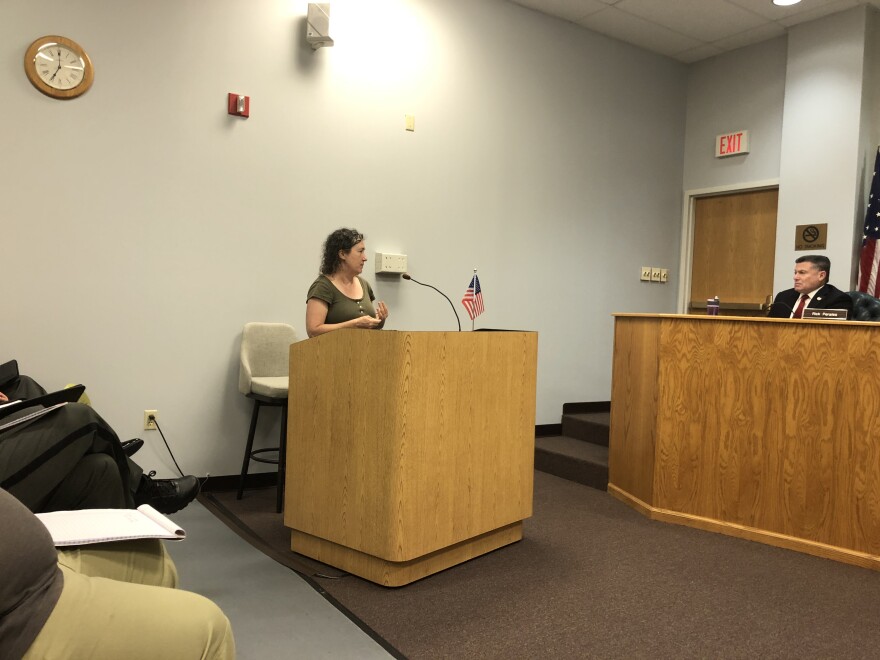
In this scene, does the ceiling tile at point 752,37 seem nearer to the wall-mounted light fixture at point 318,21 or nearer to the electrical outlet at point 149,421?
the wall-mounted light fixture at point 318,21

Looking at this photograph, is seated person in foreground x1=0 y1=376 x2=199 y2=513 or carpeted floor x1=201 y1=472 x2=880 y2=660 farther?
carpeted floor x1=201 y1=472 x2=880 y2=660

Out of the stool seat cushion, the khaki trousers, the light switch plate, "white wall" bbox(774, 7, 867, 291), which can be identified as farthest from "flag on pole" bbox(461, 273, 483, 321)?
"white wall" bbox(774, 7, 867, 291)

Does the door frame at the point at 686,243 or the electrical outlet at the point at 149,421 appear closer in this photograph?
the electrical outlet at the point at 149,421

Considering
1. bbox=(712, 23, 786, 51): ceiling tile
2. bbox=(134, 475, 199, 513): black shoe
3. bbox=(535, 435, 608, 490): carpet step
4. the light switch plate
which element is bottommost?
bbox=(535, 435, 608, 490): carpet step

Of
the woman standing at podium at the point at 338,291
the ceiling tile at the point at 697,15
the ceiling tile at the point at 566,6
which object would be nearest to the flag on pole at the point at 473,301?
the woman standing at podium at the point at 338,291

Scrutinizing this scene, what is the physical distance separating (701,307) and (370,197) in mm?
3284

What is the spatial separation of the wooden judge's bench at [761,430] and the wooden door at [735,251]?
7.60ft

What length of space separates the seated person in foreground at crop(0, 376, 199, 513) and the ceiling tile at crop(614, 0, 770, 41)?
453 centimetres

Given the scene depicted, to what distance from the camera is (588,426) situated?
4914 millimetres

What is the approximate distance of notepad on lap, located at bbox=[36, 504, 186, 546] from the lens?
1449mm

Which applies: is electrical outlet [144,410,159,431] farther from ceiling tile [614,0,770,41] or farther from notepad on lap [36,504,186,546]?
ceiling tile [614,0,770,41]

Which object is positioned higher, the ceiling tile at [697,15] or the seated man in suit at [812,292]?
the ceiling tile at [697,15]

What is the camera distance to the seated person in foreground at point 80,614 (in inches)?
42.8

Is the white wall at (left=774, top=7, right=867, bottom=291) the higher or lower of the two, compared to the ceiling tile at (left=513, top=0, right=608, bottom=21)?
lower
